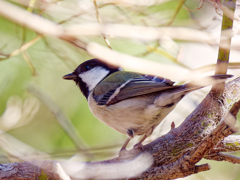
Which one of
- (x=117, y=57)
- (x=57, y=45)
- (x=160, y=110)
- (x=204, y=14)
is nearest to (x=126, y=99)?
(x=160, y=110)

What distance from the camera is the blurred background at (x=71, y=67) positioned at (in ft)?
6.65

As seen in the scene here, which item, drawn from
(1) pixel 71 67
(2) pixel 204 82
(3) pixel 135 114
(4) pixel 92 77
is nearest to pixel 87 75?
(4) pixel 92 77

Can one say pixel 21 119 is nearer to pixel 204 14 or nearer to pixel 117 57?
pixel 117 57

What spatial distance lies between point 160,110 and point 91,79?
0.85 meters

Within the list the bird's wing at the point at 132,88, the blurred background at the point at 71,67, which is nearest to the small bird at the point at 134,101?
the bird's wing at the point at 132,88

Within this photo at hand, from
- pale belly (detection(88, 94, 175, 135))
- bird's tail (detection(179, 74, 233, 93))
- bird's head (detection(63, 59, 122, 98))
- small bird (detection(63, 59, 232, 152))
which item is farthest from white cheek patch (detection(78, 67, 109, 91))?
bird's tail (detection(179, 74, 233, 93))

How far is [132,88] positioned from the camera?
1749 mm

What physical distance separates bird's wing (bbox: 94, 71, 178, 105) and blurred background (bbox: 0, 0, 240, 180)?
0.56ft

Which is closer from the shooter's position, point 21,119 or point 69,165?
point 69,165

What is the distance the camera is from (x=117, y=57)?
149cm

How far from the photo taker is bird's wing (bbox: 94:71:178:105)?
5.22 feet

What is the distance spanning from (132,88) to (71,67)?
3.52ft

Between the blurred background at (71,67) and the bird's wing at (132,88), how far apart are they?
0.56 ft

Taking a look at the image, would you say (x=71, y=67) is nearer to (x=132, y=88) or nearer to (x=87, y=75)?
(x=87, y=75)
